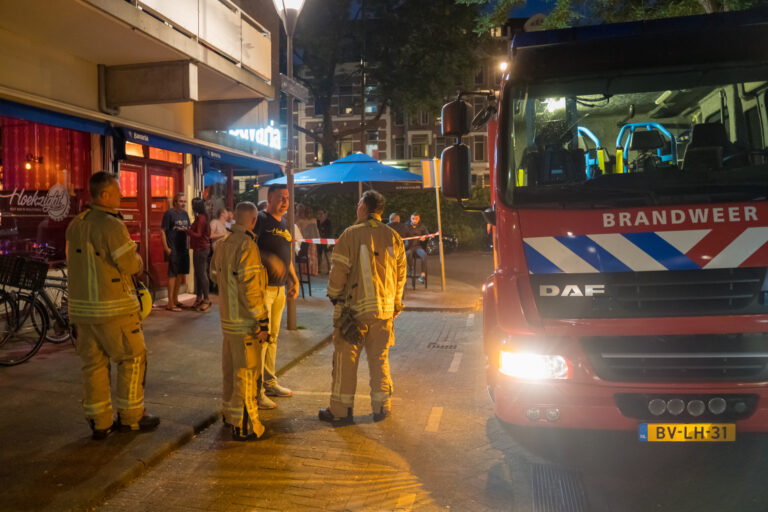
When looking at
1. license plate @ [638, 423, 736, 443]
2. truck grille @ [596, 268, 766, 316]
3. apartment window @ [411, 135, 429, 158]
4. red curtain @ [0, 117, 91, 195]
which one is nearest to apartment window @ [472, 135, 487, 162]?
apartment window @ [411, 135, 429, 158]

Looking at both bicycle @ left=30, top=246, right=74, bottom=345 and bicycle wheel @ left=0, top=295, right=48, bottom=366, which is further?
bicycle @ left=30, top=246, right=74, bottom=345

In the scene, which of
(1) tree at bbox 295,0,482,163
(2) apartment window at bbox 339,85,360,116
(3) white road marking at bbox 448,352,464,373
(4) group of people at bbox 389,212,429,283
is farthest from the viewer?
(2) apartment window at bbox 339,85,360,116

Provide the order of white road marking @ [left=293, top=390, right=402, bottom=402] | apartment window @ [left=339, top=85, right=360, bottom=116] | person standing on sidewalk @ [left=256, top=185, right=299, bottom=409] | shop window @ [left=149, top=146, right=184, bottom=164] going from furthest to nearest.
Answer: apartment window @ [left=339, top=85, right=360, bottom=116] < shop window @ [left=149, top=146, right=184, bottom=164] < white road marking @ [left=293, top=390, right=402, bottom=402] < person standing on sidewalk @ [left=256, top=185, right=299, bottom=409]

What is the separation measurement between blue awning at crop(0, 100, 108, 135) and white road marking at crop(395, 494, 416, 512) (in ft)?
23.1

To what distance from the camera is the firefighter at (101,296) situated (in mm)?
4738

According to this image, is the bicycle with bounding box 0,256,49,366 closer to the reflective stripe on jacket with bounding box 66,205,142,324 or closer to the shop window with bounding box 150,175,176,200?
the reflective stripe on jacket with bounding box 66,205,142,324

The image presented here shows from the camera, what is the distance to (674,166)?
4.24 m

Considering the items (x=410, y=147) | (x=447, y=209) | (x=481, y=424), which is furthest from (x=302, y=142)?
(x=481, y=424)

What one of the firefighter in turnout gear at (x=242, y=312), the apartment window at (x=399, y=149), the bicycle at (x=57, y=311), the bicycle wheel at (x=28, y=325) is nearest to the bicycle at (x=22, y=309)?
the bicycle wheel at (x=28, y=325)

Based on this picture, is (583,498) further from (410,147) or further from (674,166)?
(410,147)

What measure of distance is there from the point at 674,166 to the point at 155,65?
821cm

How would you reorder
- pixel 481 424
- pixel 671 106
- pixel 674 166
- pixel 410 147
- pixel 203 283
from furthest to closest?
pixel 410 147
pixel 203 283
pixel 481 424
pixel 671 106
pixel 674 166

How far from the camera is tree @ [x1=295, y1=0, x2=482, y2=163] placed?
3281cm

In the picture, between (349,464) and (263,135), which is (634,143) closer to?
(349,464)
